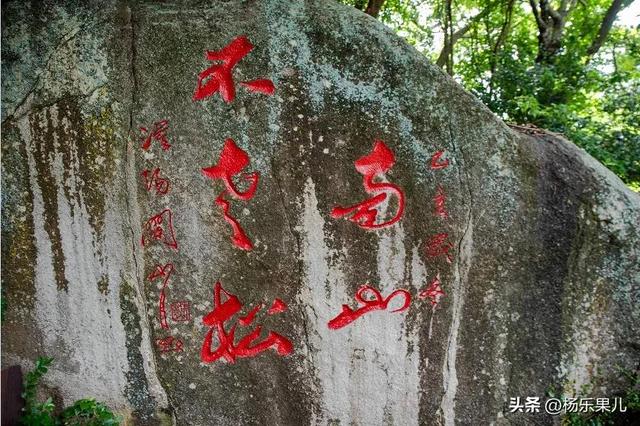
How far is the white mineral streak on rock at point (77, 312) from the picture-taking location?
10.0ft

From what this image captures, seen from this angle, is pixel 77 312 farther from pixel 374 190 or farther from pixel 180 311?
pixel 374 190

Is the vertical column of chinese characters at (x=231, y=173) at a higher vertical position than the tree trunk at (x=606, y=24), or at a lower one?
lower

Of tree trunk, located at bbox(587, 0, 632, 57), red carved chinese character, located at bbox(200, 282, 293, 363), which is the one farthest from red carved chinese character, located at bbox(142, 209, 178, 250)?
tree trunk, located at bbox(587, 0, 632, 57)

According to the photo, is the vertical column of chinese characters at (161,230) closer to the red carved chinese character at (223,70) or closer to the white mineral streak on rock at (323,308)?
the red carved chinese character at (223,70)

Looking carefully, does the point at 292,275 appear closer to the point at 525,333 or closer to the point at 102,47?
the point at 525,333

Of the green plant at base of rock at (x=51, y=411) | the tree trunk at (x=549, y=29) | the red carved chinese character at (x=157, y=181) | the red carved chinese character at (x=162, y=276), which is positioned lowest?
the green plant at base of rock at (x=51, y=411)

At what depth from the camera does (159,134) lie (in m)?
2.98

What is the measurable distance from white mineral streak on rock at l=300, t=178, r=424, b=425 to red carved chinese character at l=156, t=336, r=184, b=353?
0.81 m

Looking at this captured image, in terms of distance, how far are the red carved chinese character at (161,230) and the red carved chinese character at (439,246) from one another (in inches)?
59.3

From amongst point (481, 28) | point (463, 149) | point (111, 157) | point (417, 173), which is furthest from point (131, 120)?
point (481, 28)

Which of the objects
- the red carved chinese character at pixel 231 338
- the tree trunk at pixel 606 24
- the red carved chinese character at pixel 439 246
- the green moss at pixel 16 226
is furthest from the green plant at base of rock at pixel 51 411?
the tree trunk at pixel 606 24

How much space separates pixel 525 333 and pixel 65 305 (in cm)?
280

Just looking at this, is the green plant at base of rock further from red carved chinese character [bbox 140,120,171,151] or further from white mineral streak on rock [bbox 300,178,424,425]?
red carved chinese character [bbox 140,120,171,151]

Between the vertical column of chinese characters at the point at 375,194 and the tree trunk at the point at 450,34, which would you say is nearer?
the vertical column of chinese characters at the point at 375,194
